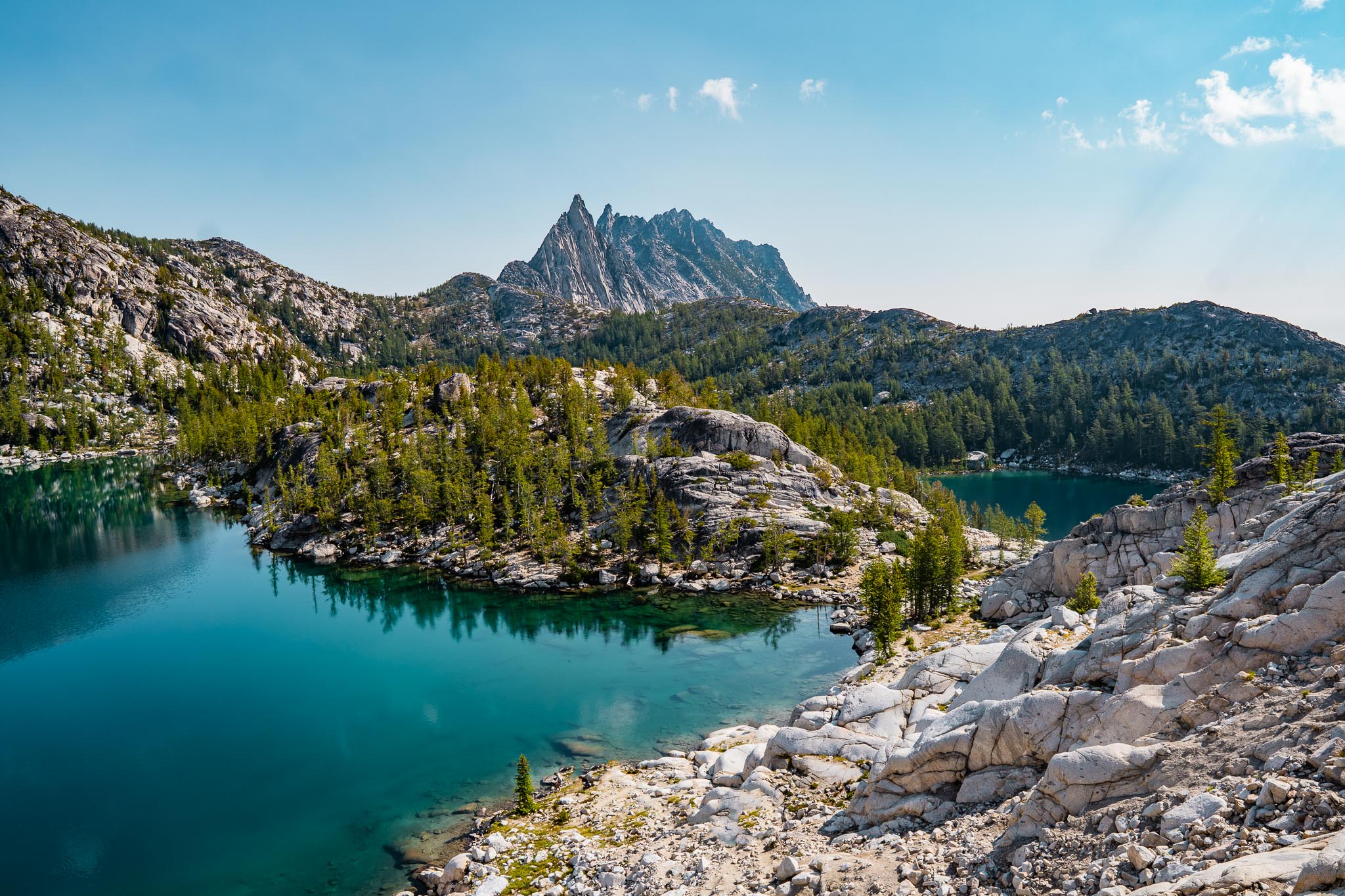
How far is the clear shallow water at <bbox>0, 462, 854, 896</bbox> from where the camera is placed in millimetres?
35375

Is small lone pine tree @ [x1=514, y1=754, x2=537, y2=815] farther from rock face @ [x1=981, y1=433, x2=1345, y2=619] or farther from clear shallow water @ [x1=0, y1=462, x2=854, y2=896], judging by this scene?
rock face @ [x1=981, y1=433, x2=1345, y2=619]

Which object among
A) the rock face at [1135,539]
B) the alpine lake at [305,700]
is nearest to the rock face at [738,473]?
the alpine lake at [305,700]

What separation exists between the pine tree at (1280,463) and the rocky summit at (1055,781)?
15040 mm

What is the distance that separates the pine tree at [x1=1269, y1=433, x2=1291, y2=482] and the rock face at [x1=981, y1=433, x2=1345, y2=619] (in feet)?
2.22

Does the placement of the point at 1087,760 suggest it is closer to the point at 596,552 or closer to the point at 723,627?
the point at 723,627

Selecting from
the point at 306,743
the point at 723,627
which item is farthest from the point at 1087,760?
the point at 723,627

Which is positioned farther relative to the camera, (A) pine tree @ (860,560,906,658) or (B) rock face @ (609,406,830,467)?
(B) rock face @ (609,406,830,467)

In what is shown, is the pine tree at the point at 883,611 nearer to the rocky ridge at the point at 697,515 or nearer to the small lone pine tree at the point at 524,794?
the rocky ridge at the point at 697,515

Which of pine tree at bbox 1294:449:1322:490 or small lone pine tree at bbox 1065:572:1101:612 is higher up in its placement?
pine tree at bbox 1294:449:1322:490

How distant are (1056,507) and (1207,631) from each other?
459ft

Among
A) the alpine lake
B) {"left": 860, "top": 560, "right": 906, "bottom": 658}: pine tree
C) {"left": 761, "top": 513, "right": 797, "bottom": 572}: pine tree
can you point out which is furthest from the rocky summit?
{"left": 761, "top": 513, "right": 797, "bottom": 572}: pine tree

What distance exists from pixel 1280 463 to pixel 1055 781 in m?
48.7

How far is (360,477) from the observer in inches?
4628

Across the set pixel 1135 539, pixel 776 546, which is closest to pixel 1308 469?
pixel 1135 539
